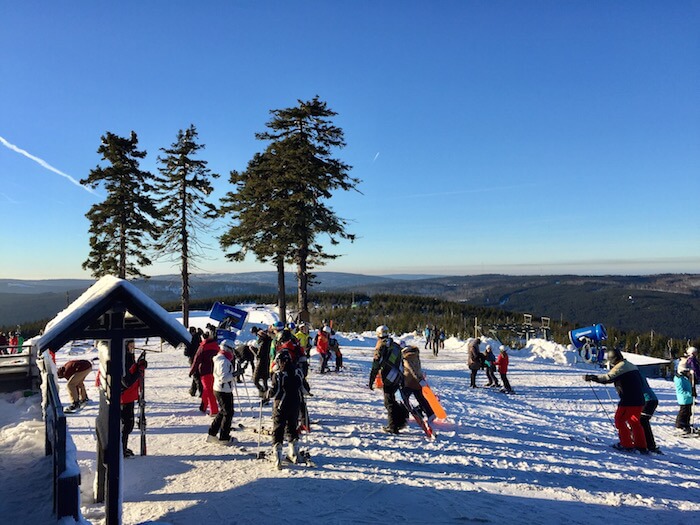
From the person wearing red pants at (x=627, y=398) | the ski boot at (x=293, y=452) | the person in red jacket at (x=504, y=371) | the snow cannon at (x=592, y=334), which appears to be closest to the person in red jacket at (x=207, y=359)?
the ski boot at (x=293, y=452)

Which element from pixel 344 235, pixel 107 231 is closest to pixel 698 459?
pixel 344 235

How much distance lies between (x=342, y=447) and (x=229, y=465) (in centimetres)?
210

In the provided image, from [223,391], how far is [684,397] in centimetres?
1173

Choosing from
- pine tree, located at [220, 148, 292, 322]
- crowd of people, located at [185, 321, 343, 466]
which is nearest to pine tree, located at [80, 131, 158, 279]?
pine tree, located at [220, 148, 292, 322]

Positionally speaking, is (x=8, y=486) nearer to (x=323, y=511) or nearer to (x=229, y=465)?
(x=229, y=465)

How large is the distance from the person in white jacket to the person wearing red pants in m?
7.63

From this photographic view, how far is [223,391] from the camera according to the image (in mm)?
7602

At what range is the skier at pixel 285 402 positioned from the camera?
6703 millimetres

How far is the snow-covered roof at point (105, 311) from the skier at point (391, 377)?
15.5 ft

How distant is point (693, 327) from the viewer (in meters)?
142

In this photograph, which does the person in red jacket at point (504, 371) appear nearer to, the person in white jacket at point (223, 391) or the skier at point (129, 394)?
the person in white jacket at point (223, 391)

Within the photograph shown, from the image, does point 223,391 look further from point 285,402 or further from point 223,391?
point 285,402

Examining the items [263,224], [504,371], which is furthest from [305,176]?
[504,371]

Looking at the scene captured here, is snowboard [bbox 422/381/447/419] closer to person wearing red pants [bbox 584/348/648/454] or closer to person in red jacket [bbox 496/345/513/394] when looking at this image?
person wearing red pants [bbox 584/348/648/454]
